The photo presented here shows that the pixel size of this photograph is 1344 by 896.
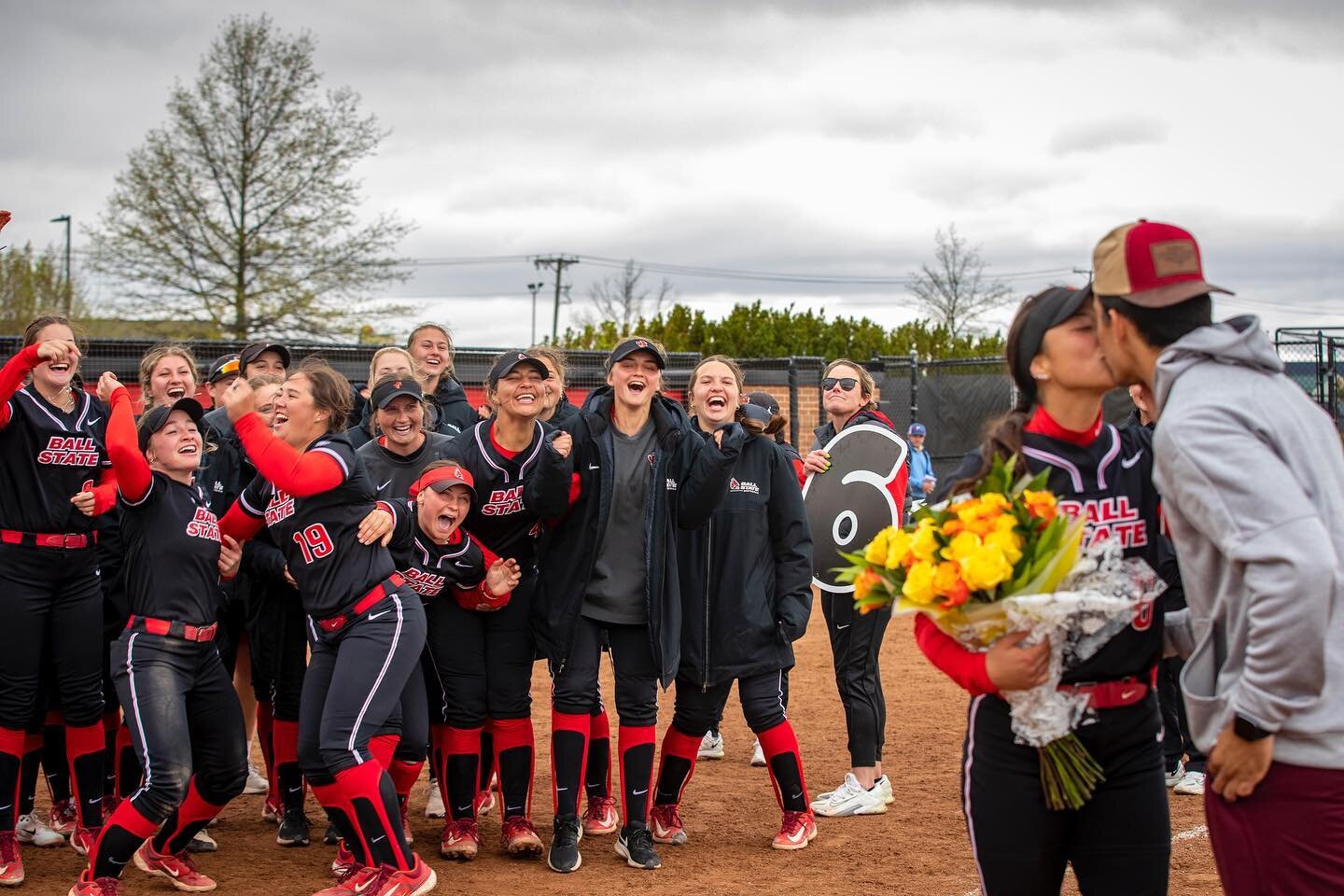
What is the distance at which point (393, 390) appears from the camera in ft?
19.3

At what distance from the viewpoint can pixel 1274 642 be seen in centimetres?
239

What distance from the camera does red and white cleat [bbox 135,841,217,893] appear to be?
5312 mm

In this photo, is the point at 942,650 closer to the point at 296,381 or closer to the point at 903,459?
the point at 296,381

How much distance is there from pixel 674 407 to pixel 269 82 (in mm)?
21908

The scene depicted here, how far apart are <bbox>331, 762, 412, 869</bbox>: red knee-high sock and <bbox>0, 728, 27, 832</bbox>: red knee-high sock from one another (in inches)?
67.1

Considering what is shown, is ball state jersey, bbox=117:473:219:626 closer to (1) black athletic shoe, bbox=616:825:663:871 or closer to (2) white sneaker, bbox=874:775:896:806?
(1) black athletic shoe, bbox=616:825:663:871

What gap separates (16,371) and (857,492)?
4.29m

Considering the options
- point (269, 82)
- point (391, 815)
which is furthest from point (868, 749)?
point (269, 82)

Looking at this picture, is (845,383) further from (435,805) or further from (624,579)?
(435,805)

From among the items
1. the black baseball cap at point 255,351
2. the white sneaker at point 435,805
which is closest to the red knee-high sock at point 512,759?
the white sneaker at point 435,805

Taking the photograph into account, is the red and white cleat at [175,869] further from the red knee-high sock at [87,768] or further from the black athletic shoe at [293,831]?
the black athletic shoe at [293,831]

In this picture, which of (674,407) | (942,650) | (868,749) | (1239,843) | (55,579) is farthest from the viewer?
(868,749)

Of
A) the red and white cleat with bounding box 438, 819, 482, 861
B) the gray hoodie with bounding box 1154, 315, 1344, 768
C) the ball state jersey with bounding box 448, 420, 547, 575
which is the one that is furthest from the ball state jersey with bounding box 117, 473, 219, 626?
the gray hoodie with bounding box 1154, 315, 1344, 768

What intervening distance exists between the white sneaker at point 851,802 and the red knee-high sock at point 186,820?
3094 millimetres
